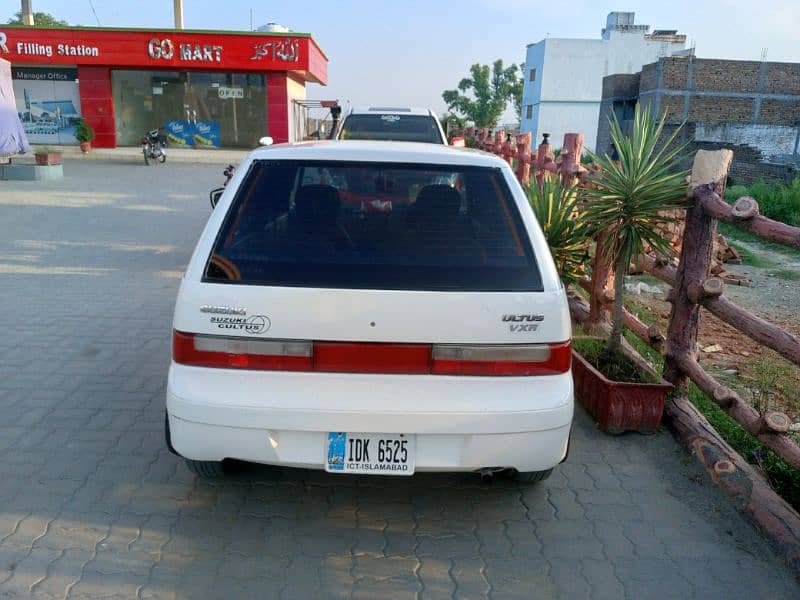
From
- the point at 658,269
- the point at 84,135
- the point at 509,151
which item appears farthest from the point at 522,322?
the point at 84,135

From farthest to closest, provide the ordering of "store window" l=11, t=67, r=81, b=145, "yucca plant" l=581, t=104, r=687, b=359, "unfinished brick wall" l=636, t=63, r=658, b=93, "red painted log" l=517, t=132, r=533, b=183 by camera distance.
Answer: "unfinished brick wall" l=636, t=63, r=658, b=93 → "store window" l=11, t=67, r=81, b=145 → "red painted log" l=517, t=132, r=533, b=183 → "yucca plant" l=581, t=104, r=687, b=359

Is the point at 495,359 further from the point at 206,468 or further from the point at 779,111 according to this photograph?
the point at 779,111

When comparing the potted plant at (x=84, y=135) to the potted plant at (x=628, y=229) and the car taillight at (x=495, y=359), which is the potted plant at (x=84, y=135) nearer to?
the potted plant at (x=628, y=229)

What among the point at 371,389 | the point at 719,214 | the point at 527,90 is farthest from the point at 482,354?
the point at 527,90

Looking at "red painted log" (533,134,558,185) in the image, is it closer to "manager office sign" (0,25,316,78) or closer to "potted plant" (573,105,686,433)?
"potted plant" (573,105,686,433)

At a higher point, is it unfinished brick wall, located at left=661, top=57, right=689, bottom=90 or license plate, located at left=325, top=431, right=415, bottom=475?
unfinished brick wall, located at left=661, top=57, right=689, bottom=90

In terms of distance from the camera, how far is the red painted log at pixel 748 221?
10.9 feet

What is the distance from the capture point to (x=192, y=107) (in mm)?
27250

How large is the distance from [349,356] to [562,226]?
2.90 m

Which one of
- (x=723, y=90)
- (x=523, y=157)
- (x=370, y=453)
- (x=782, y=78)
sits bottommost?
(x=370, y=453)

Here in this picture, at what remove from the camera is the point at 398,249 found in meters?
2.99

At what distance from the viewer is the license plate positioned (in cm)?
282

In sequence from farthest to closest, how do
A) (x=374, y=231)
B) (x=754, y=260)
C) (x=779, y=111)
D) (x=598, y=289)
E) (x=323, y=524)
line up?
(x=779, y=111)
(x=754, y=260)
(x=598, y=289)
(x=323, y=524)
(x=374, y=231)

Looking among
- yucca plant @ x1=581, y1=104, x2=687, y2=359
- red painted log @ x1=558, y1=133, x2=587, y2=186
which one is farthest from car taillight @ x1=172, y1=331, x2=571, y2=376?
red painted log @ x1=558, y1=133, x2=587, y2=186
